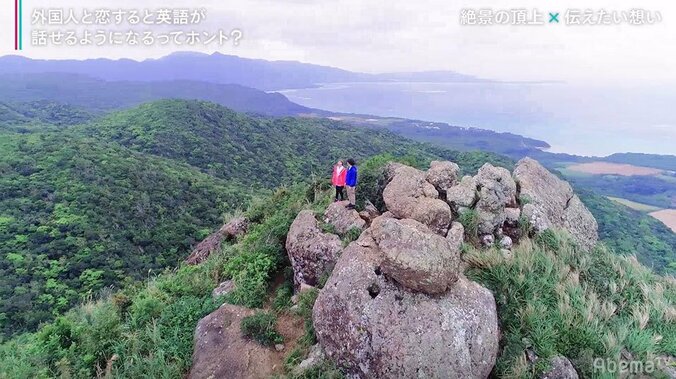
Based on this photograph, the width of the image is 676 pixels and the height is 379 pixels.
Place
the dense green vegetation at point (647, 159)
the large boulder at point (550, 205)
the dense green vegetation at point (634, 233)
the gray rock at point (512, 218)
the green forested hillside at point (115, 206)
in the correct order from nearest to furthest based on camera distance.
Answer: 1. the gray rock at point (512, 218)
2. the large boulder at point (550, 205)
3. the green forested hillside at point (115, 206)
4. the dense green vegetation at point (634, 233)
5. the dense green vegetation at point (647, 159)

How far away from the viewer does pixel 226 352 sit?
314 inches

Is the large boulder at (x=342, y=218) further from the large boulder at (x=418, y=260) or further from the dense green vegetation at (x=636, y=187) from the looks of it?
the dense green vegetation at (x=636, y=187)

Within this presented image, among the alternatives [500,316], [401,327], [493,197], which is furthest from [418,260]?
[493,197]

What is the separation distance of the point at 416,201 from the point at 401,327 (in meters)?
3.86

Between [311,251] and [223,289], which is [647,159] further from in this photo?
[223,289]

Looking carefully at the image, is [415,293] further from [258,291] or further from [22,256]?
[22,256]

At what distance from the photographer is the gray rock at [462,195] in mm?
10500

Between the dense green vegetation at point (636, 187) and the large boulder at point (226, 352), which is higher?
the large boulder at point (226, 352)

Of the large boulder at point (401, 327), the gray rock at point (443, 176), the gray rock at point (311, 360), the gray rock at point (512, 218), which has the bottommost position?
the gray rock at point (311, 360)

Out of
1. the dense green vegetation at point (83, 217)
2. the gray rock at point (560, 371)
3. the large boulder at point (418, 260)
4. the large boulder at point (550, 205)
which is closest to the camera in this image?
the gray rock at point (560, 371)

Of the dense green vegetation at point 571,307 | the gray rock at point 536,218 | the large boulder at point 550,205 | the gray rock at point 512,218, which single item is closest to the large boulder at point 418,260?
the dense green vegetation at point 571,307

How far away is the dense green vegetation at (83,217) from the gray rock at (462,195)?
19.3m

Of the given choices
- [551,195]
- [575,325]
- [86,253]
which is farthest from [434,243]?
[86,253]

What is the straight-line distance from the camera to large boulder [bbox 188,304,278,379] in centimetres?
770
